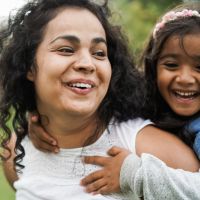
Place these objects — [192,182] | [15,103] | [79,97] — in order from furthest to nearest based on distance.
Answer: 1. [15,103]
2. [79,97]
3. [192,182]

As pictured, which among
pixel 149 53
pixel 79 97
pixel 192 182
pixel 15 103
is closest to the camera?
pixel 192 182

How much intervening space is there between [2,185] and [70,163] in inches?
121

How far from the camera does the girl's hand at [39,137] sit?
2.70 meters

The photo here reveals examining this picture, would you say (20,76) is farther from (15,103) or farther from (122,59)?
(122,59)

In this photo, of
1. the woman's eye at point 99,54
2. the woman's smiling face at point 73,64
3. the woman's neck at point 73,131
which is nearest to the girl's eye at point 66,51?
the woman's smiling face at point 73,64

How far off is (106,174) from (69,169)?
0.22 m

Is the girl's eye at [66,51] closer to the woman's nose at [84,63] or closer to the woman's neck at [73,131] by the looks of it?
the woman's nose at [84,63]

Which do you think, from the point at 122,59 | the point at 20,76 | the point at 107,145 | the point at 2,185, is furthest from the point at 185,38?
the point at 2,185

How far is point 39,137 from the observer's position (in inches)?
109

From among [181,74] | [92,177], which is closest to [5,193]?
[92,177]

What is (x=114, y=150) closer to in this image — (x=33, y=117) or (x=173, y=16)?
(x=33, y=117)

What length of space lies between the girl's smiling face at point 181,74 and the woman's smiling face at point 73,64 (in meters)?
0.39

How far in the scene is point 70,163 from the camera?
2664mm

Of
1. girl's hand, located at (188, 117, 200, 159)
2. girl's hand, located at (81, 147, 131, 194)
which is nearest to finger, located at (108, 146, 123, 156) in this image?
girl's hand, located at (81, 147, 131, 194)
